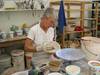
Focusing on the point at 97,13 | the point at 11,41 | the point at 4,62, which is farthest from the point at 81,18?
the point at 4,62

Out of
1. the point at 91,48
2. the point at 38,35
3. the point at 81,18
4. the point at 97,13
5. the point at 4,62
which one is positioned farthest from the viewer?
the point at 97,13

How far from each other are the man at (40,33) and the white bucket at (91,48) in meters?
0.79

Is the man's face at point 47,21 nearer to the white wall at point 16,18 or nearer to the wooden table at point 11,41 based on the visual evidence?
the wooden table at point 11,41

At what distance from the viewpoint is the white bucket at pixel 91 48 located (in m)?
1.54

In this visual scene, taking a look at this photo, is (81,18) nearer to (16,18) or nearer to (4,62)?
(16,18)

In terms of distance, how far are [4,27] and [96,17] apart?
91.4 inches

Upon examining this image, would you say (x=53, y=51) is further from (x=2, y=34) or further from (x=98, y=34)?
(x=98, y=34)

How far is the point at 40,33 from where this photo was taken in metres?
2.47

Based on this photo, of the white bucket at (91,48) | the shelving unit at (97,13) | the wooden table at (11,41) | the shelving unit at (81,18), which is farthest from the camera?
the shelving unit at (97,13)

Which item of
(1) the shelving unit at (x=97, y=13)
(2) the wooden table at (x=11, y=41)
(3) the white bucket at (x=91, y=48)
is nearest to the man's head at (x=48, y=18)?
(3) the white bucket at (x=91, y=48)

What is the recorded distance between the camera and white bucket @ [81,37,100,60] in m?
1.54

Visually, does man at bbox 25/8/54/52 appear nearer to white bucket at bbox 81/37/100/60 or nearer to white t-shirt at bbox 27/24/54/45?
white t-shirt at bbox 27/24/54/45

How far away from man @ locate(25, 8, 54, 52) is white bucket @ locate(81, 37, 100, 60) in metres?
0.79

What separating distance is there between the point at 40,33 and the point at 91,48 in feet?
3.52
